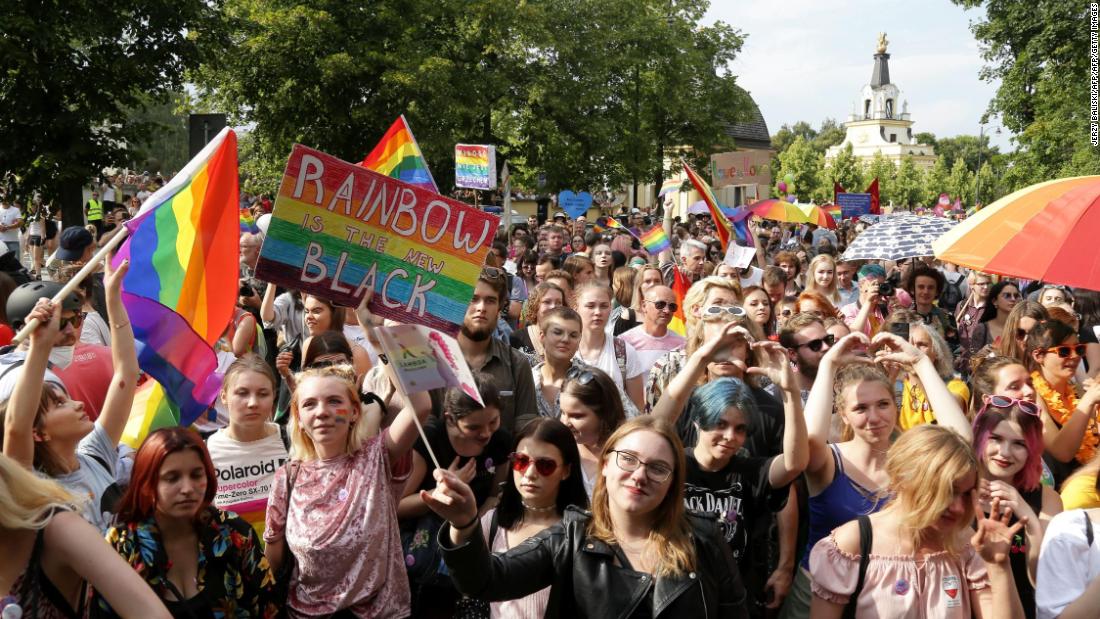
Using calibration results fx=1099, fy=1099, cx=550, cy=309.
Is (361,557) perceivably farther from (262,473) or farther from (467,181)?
(467,181)

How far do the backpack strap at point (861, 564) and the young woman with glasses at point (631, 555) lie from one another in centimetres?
45

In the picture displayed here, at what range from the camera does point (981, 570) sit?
11.4ft

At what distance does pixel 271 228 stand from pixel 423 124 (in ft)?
85.6

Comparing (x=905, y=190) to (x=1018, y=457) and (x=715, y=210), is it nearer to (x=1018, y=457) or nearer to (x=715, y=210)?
(x=715, y=210)

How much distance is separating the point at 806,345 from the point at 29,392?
3.61 m

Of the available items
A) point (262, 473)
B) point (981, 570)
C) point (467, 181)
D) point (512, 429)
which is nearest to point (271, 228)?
point (262, 473)

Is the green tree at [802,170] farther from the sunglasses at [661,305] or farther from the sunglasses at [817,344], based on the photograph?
the sunglasses at [817,344]

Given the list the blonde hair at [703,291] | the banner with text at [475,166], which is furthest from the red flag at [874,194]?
the blonde hair at [703,291]

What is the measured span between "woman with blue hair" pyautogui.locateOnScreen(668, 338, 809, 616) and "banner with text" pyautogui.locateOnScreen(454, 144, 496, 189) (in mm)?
15989

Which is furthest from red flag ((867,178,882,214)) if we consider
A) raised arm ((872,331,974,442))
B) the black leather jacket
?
the black leather jacket

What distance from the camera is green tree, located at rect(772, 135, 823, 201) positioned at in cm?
8194

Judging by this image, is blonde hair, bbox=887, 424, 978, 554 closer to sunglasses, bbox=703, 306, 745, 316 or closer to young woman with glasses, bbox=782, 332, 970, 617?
young woman with glasses, bbox=782, 332, 970, 617

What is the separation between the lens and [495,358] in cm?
566

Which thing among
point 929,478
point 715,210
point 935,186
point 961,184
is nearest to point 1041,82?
point 715,210
